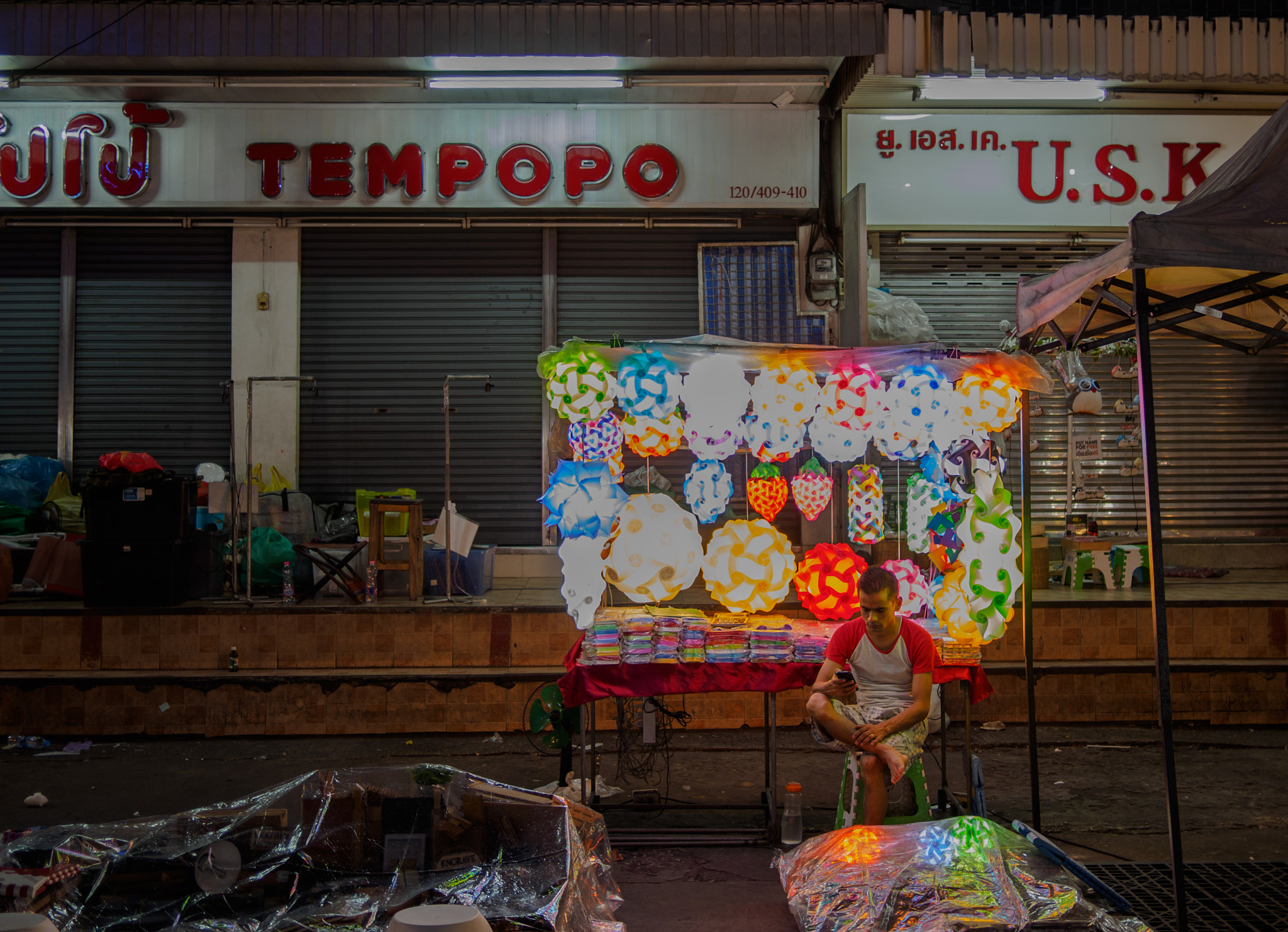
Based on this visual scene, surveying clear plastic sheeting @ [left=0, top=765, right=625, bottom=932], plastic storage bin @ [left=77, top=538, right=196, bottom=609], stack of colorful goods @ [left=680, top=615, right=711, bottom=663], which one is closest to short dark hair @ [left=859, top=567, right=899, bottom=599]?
stack of colorful goods @ [left=680, top=615, right=711, bottom=663]

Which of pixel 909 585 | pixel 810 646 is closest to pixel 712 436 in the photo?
pixel 810 646

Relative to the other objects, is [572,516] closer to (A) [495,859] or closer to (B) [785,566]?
(B) [785,566]

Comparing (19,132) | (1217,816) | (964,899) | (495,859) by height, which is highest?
(19,132)

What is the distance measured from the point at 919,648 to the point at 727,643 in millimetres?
1071

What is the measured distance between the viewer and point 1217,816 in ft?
19.9

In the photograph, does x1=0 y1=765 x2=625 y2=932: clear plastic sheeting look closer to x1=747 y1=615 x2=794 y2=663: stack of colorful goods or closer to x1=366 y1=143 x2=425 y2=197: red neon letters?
x1=747 y1=615 x2=794 y2=663: stack of colorful goods

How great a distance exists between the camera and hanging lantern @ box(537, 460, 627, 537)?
564 cm

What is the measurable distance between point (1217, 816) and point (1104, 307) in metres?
3.23

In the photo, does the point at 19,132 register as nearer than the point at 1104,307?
No

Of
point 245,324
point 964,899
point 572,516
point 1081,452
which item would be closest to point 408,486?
point 245,324

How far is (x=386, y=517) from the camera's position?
8.70 metres

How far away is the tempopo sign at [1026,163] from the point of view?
32.0 ft

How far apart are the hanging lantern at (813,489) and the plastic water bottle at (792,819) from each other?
5.64 ft

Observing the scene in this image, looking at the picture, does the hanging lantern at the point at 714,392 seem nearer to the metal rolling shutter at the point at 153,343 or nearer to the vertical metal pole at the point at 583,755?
the vertical metal pole at the point at 583,755
